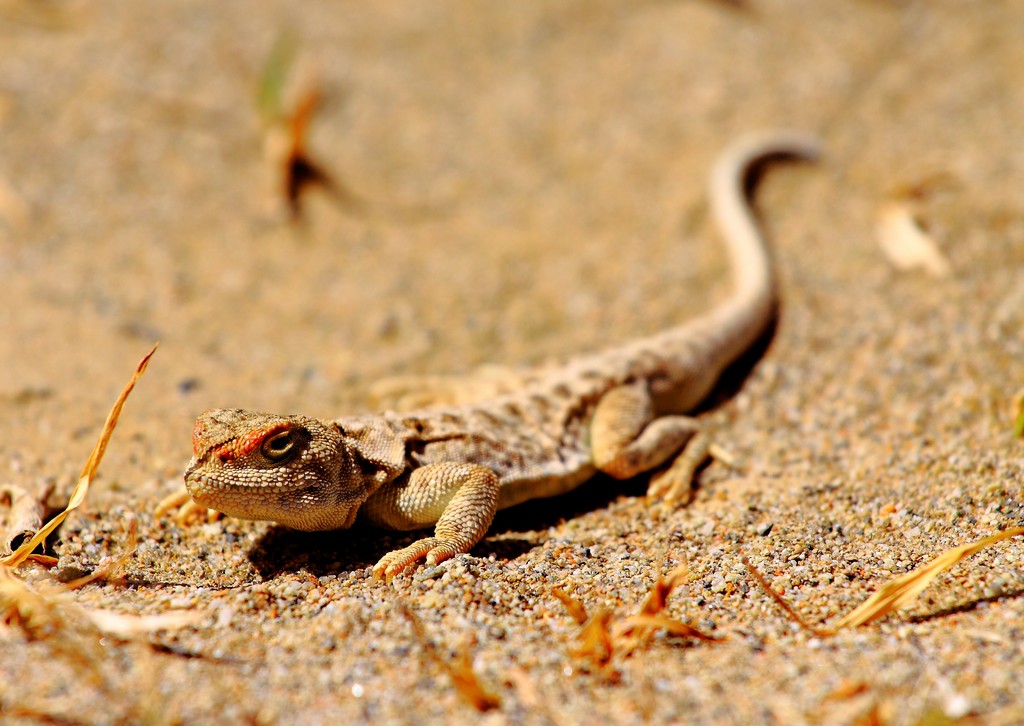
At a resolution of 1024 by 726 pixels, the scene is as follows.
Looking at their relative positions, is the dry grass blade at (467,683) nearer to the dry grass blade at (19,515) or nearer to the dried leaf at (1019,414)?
the dry grass blade at (19,515)

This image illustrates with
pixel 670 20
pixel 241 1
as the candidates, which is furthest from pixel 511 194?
pixel 241 1


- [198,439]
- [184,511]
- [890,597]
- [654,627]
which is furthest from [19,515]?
[890,597]

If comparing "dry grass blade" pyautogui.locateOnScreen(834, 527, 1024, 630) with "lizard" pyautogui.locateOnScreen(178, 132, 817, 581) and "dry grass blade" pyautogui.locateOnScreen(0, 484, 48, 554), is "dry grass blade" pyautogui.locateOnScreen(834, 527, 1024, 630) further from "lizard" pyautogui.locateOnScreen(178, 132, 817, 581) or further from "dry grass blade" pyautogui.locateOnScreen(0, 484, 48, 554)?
"dry grass blade" pyautogui.locateOnScreen(0, 484, 48, 554)

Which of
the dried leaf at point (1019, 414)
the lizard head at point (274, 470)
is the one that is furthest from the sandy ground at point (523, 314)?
the lizard head at point (274, 470)

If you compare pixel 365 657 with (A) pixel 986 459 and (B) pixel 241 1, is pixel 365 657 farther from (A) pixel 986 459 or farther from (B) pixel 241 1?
(B) pixel 241 1

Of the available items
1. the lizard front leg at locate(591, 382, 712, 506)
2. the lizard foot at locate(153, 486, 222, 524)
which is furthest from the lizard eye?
the lizard front leg at locate(591, 382, 712, 506)
